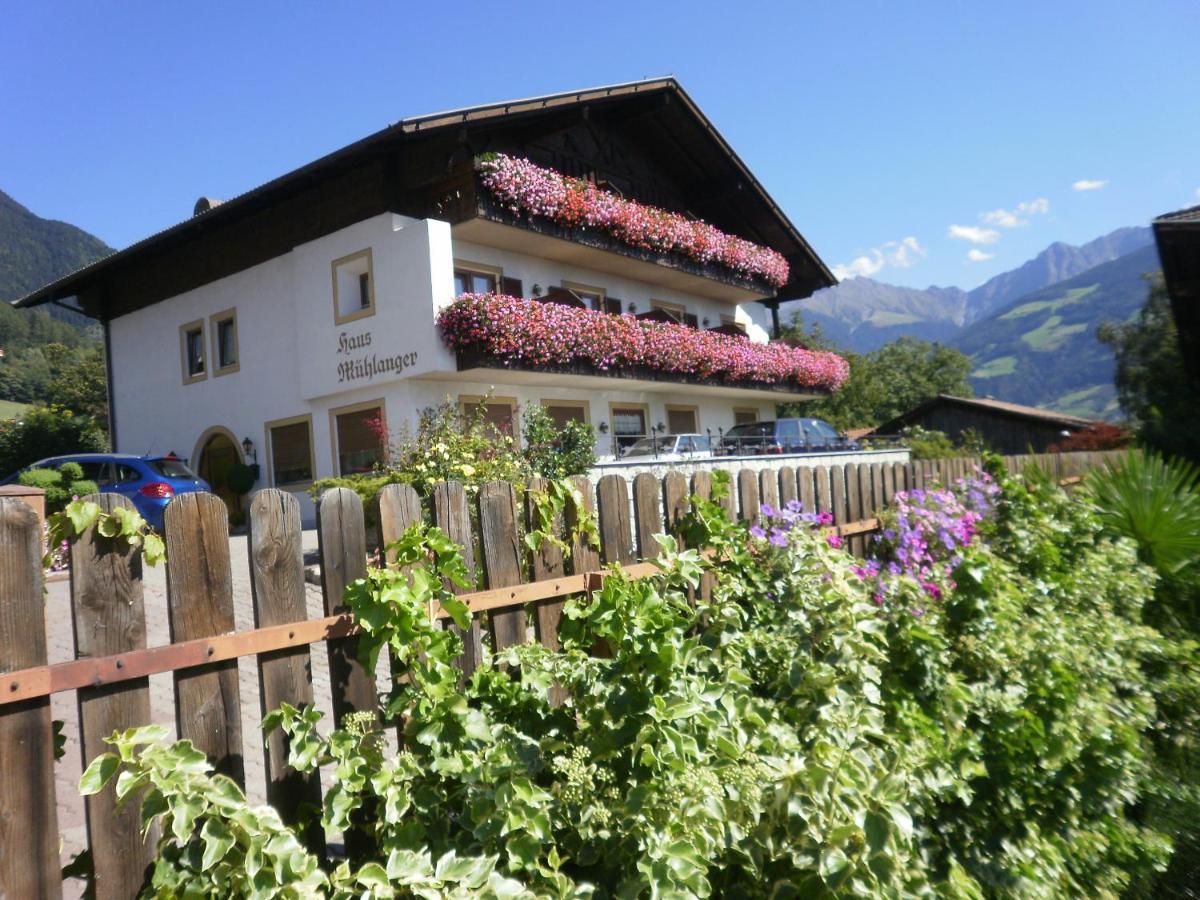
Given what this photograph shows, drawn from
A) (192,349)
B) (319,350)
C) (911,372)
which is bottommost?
(319,350)

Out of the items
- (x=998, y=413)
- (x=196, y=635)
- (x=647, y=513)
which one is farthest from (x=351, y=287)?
(x=998, y=413)

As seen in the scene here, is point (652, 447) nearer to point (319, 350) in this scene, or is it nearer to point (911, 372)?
point (319, 350)

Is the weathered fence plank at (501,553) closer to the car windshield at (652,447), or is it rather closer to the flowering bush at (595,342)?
the flowering bush at (595,342)

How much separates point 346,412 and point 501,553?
597 inches

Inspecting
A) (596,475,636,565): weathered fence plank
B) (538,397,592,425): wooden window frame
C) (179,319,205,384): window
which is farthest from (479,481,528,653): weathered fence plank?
(179,319,205,384): window

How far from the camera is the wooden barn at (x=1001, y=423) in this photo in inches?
1651

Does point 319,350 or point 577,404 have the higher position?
point 319,350

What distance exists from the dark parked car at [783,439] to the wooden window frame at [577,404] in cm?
323

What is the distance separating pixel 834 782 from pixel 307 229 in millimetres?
18010

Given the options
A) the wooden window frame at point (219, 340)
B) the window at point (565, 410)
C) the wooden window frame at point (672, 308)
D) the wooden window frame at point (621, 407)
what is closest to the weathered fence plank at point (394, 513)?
the window at point (565, 410)

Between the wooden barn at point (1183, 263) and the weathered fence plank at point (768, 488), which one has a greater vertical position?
the wooden barn at point (1183, 263)

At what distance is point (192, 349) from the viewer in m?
21.0

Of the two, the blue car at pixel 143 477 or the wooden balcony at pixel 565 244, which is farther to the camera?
the wooden balcony at pixel 565 244

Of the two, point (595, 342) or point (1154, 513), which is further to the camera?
point (595, 342)
